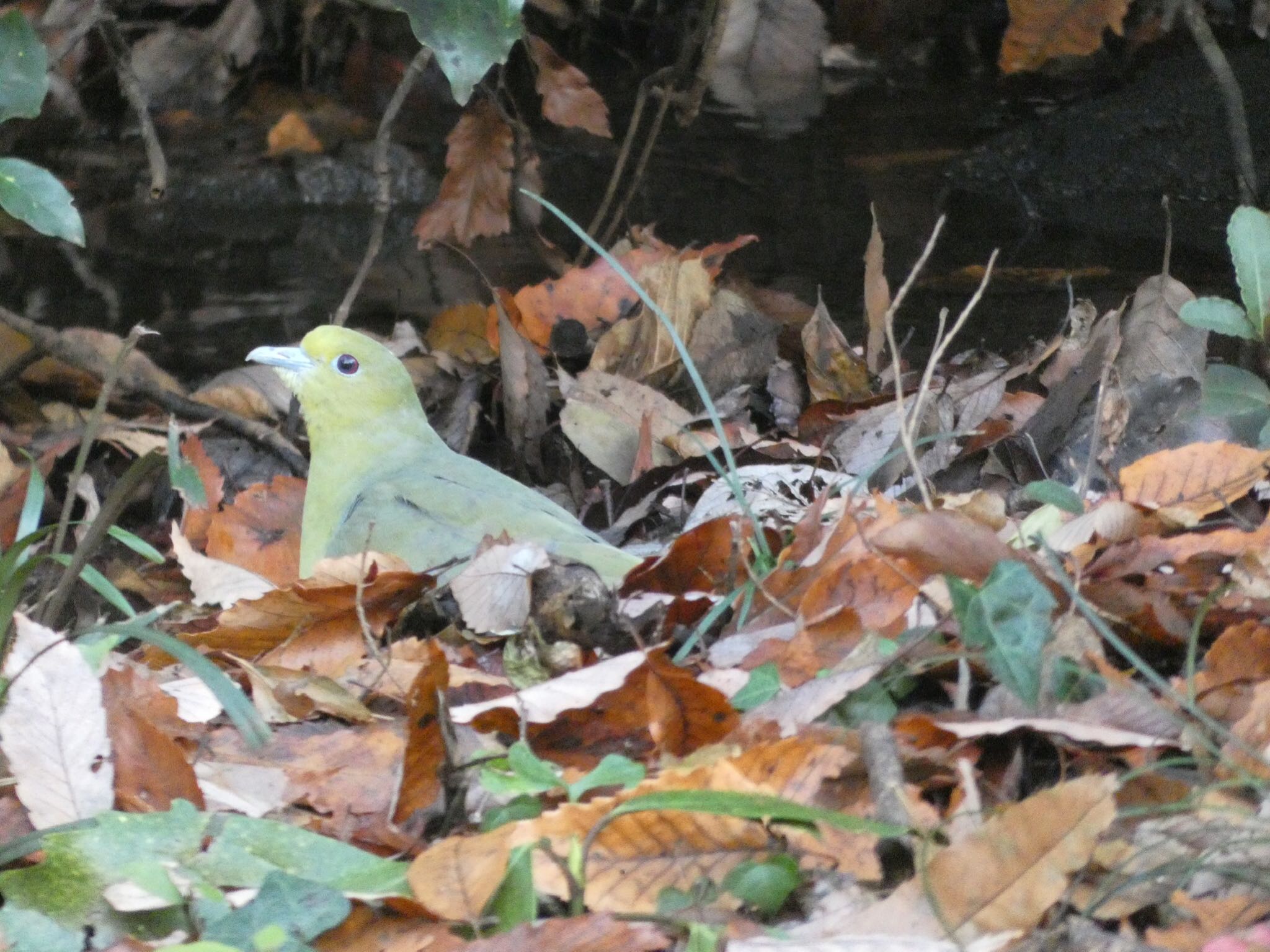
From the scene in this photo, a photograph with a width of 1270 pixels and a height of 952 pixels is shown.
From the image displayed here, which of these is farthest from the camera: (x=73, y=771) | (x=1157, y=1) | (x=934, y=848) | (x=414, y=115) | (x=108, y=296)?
(x=414, y=115)

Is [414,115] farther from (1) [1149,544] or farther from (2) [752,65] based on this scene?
(1) [1149,544]

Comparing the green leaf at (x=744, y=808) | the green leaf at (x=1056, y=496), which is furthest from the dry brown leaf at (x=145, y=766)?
the green leaf at (x=1056, y=496)

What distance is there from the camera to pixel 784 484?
141 inches

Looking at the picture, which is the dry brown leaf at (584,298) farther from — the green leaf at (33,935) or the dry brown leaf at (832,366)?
the green leaf at (33,935)

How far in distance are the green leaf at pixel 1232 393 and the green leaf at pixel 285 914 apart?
1.86 meters

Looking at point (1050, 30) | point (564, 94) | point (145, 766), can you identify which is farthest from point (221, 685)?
point (1050, 30)

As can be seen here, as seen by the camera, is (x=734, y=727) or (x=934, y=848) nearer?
(x=934, y=848)

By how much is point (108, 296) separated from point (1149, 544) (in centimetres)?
546

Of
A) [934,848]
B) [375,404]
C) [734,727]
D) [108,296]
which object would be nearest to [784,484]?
[375,404]

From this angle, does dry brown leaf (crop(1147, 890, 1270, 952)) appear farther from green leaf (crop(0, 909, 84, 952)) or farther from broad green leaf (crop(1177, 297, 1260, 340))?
broad green leaf (crop(1177, 297, 1260, 340))

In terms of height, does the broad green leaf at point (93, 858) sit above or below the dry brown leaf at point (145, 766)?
above

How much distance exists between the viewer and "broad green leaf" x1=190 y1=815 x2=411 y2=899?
1862 mm

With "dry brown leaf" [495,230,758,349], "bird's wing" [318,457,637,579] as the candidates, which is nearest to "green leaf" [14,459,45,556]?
"bird's wing" [318,457,637,579]

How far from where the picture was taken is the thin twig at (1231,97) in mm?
4090
